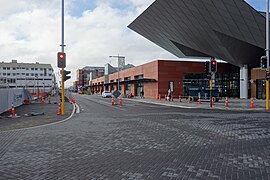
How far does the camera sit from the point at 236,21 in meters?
29.4

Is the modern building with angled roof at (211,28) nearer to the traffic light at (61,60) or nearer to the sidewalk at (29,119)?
the traffic light at (61,60)

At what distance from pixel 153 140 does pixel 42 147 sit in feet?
11.5

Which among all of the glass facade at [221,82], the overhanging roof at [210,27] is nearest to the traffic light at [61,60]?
the overhanging roof at [210,27]

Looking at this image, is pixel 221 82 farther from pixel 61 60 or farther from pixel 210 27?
pixel 61 60

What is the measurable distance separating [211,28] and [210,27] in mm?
259

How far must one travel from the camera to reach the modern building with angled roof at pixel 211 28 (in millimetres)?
28328

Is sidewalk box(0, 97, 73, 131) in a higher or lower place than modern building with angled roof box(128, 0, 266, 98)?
lower

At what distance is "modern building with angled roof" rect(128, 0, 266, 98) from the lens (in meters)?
28.3

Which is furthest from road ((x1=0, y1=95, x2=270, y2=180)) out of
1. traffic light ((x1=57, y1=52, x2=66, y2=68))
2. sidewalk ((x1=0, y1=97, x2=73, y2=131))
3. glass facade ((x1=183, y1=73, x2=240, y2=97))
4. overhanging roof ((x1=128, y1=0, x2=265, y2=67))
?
glass facade ((x1=183, y1=73, x2=240, y2=97))

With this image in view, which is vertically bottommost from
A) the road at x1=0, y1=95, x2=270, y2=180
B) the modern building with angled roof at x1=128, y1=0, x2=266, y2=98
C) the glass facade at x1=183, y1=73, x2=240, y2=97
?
the road at x1=0, y1=95, x2=270, y2=180

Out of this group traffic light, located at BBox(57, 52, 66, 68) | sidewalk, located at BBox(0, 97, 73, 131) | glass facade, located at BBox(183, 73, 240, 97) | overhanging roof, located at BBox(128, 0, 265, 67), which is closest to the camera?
sidewalk, located at BBox(0, 97, 73, 131)

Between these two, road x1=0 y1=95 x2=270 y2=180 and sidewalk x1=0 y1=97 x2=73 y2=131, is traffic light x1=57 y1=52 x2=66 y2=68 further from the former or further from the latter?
road x1=0 y1=95 x2=270 y2=180

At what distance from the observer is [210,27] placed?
33719 mm

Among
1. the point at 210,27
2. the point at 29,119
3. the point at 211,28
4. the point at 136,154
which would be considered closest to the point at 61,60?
the point at 29,119
